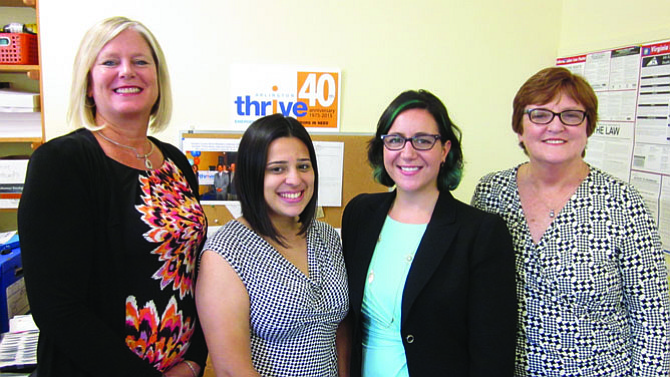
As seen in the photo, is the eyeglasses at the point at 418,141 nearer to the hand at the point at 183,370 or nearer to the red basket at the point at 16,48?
the hand at the point at 183,370

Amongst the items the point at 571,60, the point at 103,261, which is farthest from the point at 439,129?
the point at 571,60

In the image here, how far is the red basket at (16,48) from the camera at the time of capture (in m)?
2.34

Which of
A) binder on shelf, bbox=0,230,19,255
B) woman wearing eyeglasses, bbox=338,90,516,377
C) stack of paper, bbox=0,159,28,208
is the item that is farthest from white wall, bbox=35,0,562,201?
woman wearing eyeglasses, bbox=338,90,516,377

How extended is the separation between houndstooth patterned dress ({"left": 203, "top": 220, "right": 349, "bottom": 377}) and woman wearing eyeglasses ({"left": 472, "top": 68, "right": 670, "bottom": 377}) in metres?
0.59

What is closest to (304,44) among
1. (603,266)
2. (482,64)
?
(482,64)

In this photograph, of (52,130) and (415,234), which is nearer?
(415,234)

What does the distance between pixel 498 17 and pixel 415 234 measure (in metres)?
1.93

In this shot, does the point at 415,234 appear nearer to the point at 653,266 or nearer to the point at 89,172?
the point at 653,266

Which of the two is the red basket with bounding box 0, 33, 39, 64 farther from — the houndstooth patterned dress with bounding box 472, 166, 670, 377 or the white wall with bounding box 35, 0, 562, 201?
the houndstooth patterned dress with bounding box 472, 166, 670, 377

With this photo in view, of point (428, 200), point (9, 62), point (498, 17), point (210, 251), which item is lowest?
point (210, 251)

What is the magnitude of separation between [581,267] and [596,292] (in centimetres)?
8

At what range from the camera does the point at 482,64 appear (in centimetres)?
274

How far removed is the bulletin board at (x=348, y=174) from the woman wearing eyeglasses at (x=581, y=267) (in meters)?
1.33

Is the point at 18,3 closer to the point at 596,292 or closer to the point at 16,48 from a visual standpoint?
the point at 16,48
